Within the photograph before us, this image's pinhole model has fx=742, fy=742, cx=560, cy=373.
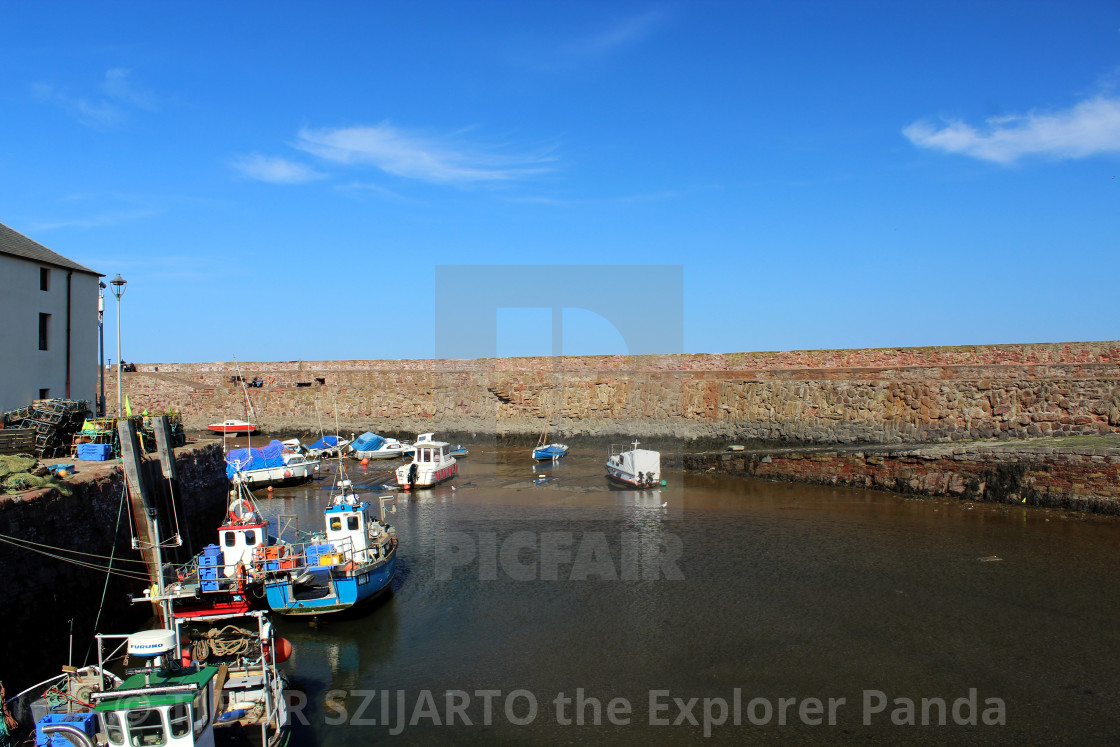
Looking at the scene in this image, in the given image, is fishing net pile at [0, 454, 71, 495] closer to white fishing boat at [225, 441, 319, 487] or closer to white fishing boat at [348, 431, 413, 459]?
white fishing boat at [225, 441, 319, 487]

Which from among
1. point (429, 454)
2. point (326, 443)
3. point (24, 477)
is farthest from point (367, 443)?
point (24, 477)

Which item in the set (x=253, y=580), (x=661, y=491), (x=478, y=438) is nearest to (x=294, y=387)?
(x=478, y=438)

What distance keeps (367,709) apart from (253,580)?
4414 mm

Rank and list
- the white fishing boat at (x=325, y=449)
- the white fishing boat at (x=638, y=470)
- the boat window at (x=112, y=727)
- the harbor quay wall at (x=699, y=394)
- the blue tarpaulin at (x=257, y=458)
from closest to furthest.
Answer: the boat window at (x=112, y=727) < the white fishing boat at (x=638, y=470) < the harbor quay wall at (x=699, y=394) < the blue tarpaulin at (x=257, y=458) < the white fishing boat at (x=325, y=449)

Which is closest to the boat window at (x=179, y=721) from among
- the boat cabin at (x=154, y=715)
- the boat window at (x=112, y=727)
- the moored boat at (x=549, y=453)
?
the boat cabin at (x=154, y=715)

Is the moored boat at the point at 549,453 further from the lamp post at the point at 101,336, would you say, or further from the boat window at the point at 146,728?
the boat window at the point at 146,728

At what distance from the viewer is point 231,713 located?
32.5 feet

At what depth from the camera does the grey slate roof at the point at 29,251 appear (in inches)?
904

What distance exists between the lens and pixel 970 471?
26234 mm

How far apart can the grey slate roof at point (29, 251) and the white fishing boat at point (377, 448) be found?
18.2m

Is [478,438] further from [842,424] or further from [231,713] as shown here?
[231,713]

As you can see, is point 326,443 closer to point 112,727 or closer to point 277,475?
point 277,475

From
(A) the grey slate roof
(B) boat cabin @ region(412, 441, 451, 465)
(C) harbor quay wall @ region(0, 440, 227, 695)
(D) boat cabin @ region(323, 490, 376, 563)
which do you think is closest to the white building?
(A) the grey slate roof

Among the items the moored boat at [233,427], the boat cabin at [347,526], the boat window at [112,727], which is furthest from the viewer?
the moored boat at [233,427]
